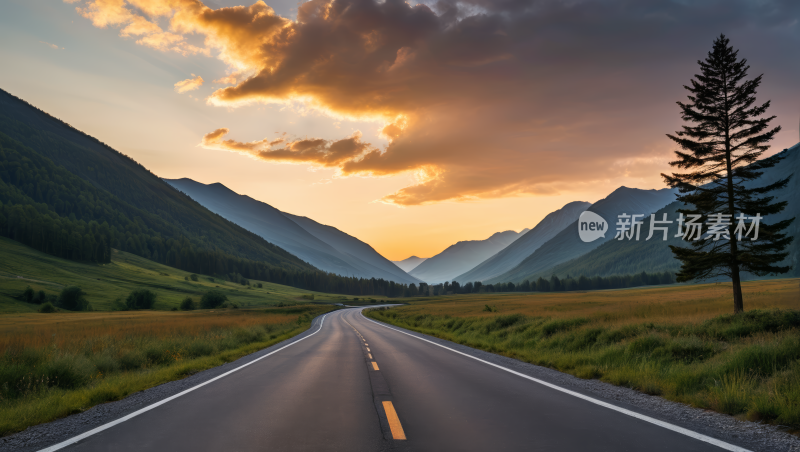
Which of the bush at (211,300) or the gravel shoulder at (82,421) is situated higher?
the gravel shoulder at (82,421)

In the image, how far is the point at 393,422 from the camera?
652cm

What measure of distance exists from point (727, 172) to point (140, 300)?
368 feet

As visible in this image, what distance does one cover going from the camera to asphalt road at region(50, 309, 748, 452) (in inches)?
216

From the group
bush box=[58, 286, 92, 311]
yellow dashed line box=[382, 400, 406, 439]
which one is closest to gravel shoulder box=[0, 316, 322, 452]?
yellow dashed line box=[382, 400, 406, 439]

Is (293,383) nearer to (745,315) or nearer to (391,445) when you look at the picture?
(391,445)

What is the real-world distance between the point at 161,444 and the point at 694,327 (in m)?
17.4

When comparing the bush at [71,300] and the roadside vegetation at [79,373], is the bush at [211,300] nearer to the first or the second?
the bush at [71,300]

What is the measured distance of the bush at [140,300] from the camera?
97.3 m

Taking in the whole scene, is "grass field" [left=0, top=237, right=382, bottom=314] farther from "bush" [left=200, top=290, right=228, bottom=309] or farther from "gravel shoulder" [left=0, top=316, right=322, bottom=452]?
"gravel shoulder" [left=0, top=316, right=322, bottom=452]

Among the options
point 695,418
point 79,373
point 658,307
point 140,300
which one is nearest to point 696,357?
point 695,418

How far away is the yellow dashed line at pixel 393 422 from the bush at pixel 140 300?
110 meters

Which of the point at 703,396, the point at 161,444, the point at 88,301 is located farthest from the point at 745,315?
the point at 88,301

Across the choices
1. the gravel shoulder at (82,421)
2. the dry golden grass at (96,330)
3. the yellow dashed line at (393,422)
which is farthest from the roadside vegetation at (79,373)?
the yellow dashed line at (393,422)

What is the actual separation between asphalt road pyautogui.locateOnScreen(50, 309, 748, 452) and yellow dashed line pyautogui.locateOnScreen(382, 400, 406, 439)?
2 centimetres
